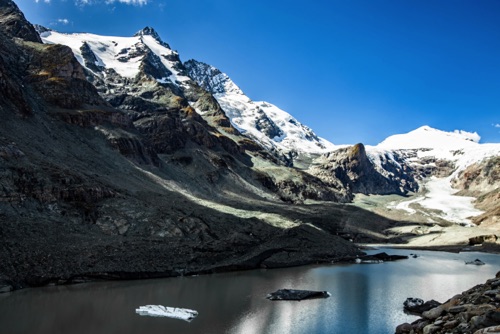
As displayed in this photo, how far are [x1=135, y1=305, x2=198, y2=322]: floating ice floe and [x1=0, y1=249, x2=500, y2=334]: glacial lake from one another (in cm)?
65

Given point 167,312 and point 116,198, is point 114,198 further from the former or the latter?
point 167,312

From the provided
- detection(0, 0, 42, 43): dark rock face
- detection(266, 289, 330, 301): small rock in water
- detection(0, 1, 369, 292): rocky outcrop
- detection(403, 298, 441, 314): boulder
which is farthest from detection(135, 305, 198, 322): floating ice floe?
detection(0, 0, 42, 43): dark rock face

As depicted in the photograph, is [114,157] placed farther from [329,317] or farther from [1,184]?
[329,317]

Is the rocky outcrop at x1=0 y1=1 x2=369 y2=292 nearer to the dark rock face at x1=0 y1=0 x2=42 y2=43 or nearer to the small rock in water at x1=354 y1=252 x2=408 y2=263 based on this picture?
the dark rock face at x1=0 y1=0 x2=42 y2=43

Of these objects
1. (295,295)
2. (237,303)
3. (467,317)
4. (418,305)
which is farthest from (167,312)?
(467,317)

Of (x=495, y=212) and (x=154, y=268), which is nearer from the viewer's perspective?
(x=154, y=268)

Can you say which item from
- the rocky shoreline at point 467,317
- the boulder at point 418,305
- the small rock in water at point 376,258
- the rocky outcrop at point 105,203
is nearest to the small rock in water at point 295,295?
the boulder at point 418,305

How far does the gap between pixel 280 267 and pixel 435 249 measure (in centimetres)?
5539

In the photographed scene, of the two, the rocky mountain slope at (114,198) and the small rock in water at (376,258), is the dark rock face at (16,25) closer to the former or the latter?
the rocky mountain slope at (114,198)

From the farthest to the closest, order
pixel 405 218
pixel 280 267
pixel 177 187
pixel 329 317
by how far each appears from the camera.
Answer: pixel 405 218, pixel 177 187, pixel 280 267, pixel 329 317

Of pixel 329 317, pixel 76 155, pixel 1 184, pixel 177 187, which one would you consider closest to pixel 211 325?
pixel 329 317

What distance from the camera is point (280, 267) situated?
199ft

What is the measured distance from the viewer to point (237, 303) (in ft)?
119

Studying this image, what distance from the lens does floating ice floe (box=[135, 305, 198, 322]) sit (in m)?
30.3
